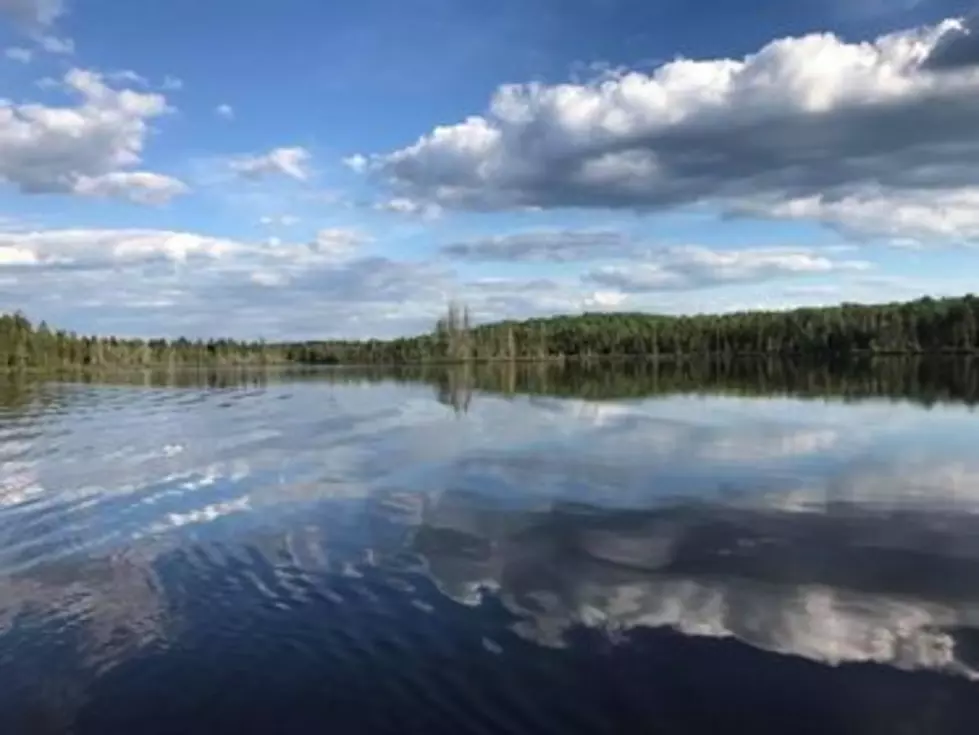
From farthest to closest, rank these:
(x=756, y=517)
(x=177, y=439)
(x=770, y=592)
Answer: (x=177, y=439)
(x=756, y=517)
(x=770, y=592)

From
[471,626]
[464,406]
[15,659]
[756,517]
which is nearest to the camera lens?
[15,659]

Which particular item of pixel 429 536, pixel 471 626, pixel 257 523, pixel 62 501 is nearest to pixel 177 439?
pixel 62 501

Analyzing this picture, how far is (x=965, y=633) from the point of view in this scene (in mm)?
11773

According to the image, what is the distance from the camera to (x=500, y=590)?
14.0 meters

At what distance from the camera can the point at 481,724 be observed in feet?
29.1

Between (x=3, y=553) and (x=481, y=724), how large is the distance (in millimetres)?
12533

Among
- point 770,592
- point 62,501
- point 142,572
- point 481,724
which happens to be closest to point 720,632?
point 770,592

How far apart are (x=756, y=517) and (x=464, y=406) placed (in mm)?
40704

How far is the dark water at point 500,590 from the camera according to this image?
9523 millimetres

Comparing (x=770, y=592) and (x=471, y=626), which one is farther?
(x=770, y=592)

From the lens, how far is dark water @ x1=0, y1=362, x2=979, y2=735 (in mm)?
9523

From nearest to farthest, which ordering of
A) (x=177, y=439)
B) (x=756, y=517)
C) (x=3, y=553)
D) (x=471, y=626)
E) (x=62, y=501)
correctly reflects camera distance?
(x=471, y=626)
(x=3, y=553)
(x=756, y=517)
(x=62, y=501)
(x=177, y=439)

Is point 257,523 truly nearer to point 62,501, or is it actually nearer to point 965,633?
point 62,501

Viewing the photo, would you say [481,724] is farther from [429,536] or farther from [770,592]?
[429,536]
